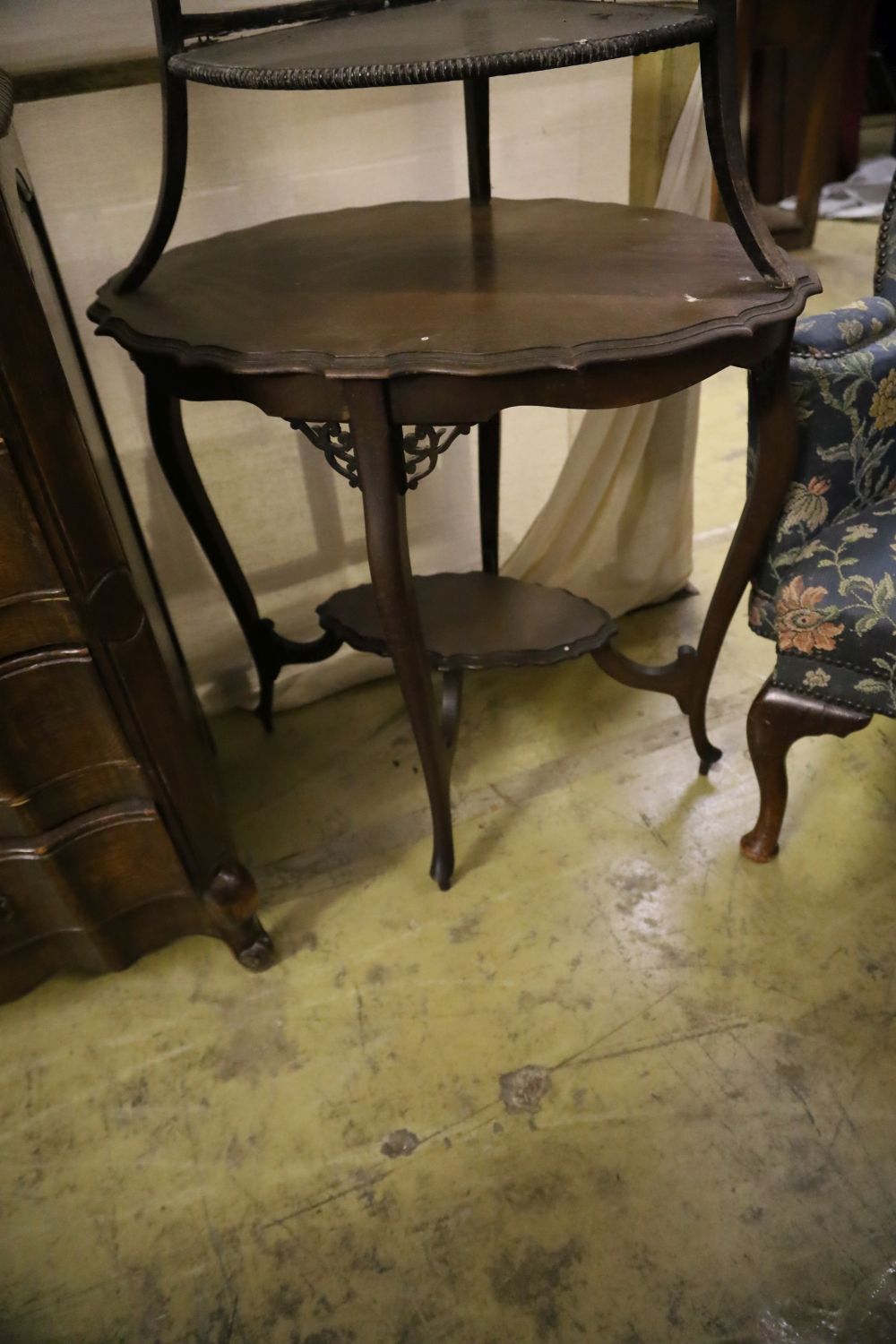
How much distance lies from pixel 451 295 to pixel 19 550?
1.74ft

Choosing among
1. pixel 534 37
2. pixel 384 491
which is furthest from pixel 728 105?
pixel 384 491

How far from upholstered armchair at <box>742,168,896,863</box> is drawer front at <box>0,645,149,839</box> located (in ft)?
2.79

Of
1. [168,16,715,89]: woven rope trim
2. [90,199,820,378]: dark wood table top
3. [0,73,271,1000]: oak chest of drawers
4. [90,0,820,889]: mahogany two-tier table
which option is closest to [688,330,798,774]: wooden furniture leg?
[90,0,820,889]: mahogany two-tier table

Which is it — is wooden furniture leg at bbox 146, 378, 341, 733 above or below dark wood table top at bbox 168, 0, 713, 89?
below

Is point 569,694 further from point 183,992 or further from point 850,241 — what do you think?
point 850,241

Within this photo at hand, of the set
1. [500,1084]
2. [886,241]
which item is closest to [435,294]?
[886,241]

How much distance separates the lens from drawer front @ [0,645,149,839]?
976 mm

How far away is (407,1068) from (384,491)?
0.74m

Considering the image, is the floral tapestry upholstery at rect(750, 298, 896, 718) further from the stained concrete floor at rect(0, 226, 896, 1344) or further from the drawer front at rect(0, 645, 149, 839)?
the drawer front at rect(0, 645, 149, 839)

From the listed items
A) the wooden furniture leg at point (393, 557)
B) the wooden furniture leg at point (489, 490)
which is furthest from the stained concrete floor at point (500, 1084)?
the wooden furniture leg at point (489, 490)

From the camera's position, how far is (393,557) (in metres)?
1.03

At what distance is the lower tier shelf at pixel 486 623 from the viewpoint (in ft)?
4.44

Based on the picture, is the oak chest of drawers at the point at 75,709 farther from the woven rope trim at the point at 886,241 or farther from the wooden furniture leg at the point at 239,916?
the woven rope trim at the point at 886,241

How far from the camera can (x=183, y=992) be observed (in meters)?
1.29
